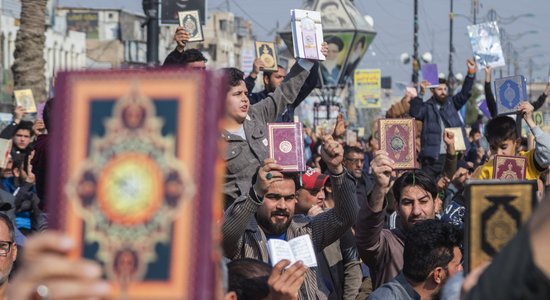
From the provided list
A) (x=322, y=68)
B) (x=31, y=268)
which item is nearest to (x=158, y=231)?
(x=31, y=268)

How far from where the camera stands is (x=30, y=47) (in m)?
19.6

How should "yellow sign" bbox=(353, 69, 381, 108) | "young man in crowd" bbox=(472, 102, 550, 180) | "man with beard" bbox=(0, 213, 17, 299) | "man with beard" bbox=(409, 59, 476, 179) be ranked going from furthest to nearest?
"yellow sign" bbox=(353, 69, 381, 108) < "man with beard" bbox=(409, 59, 476, 179) < "young man in crowd" bbox=(472, 102, 550, 180) < "man with beard" bbox=(0, 213, 17, 299)

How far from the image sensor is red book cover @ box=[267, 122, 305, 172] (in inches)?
277

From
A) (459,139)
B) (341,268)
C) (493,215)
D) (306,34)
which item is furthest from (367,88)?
(493,215)

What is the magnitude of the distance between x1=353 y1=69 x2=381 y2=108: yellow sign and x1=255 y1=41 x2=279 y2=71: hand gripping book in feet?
51.3

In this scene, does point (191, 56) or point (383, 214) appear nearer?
point (383, 214)

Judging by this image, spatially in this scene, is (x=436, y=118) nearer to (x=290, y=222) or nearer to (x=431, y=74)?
(x=431, y=74)

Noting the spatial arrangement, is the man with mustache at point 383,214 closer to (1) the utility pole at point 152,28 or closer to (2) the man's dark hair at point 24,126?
(2) the man's dark hair at point 24,126

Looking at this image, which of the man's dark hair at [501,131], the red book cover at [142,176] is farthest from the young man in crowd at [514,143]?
the red book cover at [142,176]

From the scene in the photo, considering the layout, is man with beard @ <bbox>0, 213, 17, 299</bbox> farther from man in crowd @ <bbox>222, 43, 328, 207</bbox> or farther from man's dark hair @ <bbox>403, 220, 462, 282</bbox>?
man's dark hair @ <bbox>403, 220, 462, 282</bbox>

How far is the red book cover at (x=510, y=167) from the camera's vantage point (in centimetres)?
804

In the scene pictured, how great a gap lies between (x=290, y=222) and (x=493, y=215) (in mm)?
3604

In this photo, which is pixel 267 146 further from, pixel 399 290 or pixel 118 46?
pixel 118 46

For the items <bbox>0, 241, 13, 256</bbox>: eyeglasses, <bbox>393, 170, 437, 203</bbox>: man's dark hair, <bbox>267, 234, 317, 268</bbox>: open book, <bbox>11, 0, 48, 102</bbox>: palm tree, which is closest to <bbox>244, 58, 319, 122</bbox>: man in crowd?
<bbox>393, 170, 437, 203</bbox>: man's dark hair
